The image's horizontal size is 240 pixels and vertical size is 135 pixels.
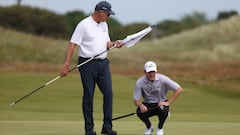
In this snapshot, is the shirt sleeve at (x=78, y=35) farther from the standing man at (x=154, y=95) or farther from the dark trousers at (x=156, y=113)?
the dark trousers at (x=156, y=113)

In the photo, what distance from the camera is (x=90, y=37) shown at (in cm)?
1057

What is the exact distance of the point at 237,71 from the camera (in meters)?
37.0

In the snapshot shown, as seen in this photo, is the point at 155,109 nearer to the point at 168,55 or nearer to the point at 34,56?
the point at 34,56

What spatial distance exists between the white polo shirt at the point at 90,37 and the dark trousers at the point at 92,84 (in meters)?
0.13

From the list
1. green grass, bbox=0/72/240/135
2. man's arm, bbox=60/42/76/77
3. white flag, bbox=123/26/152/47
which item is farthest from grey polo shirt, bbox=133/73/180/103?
green grass, bbox=0/72/240/135

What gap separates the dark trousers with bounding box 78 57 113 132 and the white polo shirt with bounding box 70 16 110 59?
0.13 meters

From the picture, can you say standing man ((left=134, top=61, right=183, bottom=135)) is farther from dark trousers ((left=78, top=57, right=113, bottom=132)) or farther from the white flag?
the white flag

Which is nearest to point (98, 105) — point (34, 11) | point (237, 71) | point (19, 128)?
point (19, 128)

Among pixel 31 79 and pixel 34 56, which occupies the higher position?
pixel 34 56

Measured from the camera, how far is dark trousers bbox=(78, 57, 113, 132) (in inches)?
420

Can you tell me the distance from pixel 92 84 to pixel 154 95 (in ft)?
3.02

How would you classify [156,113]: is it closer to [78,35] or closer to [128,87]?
[78,35]

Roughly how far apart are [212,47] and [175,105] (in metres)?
40.9

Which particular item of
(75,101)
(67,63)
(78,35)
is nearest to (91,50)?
(78,35)
